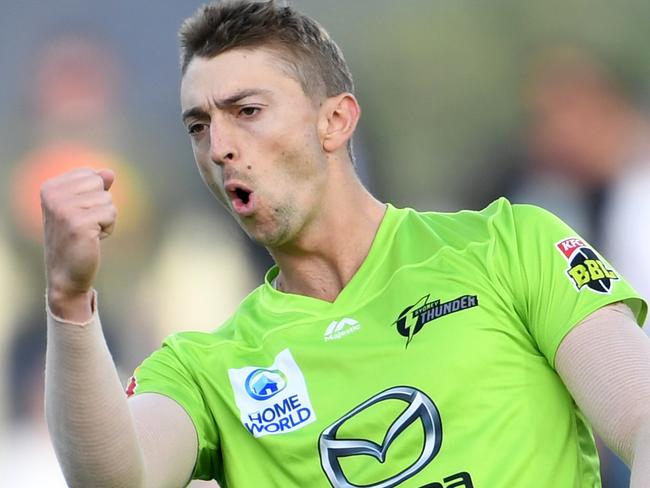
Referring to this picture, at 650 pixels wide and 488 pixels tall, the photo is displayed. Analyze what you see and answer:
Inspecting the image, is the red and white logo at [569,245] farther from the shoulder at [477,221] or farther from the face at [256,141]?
the face at [256,141]

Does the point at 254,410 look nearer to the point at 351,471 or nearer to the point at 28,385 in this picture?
the point at 351,471

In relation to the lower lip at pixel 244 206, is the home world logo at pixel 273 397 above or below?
below

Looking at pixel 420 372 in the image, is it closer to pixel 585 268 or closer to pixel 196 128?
pixel 585 268

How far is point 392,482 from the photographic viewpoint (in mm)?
2164

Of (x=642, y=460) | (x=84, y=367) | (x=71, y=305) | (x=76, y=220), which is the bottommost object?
(x=642, y=460)

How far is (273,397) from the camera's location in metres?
2.34

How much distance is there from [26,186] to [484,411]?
2.97 m

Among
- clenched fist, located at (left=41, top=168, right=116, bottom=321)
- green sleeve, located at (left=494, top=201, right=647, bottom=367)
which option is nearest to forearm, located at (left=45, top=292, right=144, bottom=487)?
clenched fist, located at (left=41, top=168, right=116, bottom=321)

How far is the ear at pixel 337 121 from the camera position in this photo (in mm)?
2508

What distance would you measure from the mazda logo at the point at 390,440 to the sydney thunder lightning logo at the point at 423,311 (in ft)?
0.40

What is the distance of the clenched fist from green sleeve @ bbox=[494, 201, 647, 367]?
34.2 inches

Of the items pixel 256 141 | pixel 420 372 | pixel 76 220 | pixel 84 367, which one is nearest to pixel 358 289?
pixel 420 372

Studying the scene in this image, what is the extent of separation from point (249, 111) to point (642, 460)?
1056mm

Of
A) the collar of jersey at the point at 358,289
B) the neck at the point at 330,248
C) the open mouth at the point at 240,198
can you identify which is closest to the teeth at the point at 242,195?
the open mouth at the point at 240,198
